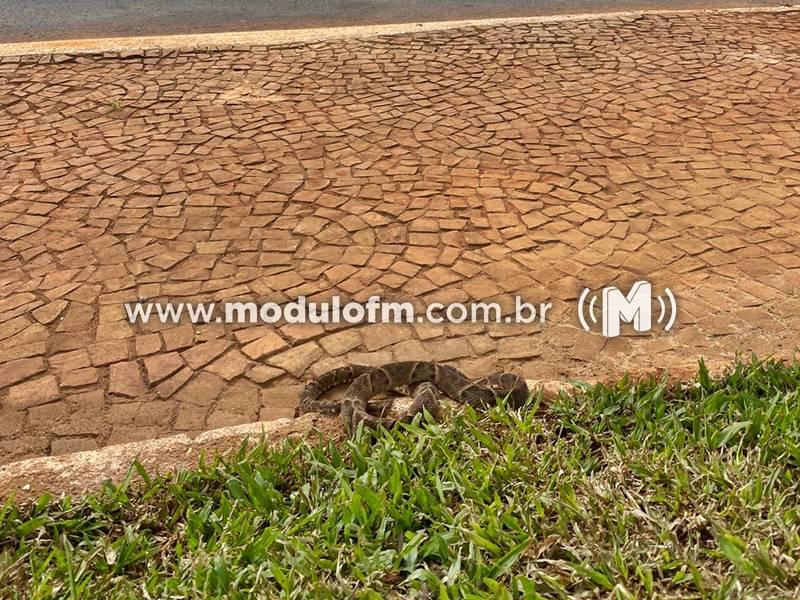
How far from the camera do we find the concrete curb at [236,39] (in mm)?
8656

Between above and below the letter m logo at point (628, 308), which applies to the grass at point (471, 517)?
above

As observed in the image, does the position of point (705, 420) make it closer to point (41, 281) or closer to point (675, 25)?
point (41, 281)

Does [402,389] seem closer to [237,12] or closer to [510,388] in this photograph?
[510,388]

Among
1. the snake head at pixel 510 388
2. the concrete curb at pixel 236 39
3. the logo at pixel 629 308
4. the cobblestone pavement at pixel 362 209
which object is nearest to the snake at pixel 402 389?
the snake head at pixel 510 388

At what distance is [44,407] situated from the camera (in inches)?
156

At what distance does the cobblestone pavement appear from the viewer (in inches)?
169

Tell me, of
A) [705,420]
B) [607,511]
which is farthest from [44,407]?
[705,420]

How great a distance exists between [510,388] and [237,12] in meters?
8.97

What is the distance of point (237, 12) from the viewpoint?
35.4 ft

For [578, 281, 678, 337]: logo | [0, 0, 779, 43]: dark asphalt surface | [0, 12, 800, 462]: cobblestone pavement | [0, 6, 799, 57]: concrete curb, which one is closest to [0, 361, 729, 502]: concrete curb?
[0, 12, 800, 462]: cobblestone pavement

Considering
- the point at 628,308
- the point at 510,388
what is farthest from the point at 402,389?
the point at 628,308

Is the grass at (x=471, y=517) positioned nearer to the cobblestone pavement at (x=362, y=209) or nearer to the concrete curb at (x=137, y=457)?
the concrete curb at (x=137, y=457)

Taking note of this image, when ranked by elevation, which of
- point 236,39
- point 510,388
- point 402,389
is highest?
point 236,39

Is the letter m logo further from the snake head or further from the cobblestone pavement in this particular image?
the snake head
